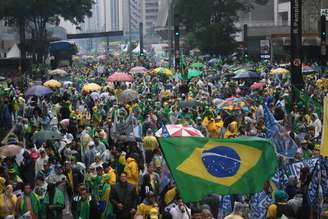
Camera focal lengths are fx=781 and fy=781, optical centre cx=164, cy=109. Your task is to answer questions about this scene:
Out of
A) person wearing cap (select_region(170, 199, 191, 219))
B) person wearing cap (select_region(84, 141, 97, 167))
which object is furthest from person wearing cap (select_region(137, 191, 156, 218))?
person wearing cap (select_region(84, 141, 97, 167))

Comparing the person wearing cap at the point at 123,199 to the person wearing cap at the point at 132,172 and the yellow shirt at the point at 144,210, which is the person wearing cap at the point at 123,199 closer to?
the person wearing cap at the point at 132,172

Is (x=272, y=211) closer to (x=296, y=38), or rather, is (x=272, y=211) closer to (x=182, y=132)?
(x=182, y=132)

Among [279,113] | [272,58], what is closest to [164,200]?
[279,113]

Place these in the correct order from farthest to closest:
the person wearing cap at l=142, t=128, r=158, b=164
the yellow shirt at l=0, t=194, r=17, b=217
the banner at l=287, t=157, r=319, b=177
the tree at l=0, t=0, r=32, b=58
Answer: the tree at l=0, t=0, r=32, b=58, the person wearing cap at l=142, t=128, r=158, b=164, the yellow shirt at l=0, t=194, r=17, b=217, the banner at l=287, t=157, r=319, b=177

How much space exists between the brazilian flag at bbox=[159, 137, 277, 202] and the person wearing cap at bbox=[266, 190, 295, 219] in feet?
2.08

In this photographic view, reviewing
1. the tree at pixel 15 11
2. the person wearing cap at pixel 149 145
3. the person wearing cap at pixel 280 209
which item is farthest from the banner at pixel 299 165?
the tree at pixel 15 11

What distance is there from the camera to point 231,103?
19172mm

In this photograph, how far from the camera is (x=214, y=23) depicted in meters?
59.7

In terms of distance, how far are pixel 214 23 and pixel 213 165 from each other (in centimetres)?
5186

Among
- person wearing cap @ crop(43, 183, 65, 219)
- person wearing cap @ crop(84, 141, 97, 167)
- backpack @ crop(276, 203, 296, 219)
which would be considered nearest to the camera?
backpack @ crop(276, 203, 296, 219)

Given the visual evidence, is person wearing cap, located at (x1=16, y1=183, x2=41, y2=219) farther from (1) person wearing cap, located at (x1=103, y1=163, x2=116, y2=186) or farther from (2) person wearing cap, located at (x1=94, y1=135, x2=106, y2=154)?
(2) person wearing cap, located at (x1=94, y1=135, x2=106, y2=154)

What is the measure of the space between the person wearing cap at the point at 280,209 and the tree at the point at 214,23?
4974 cm

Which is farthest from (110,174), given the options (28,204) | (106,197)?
(28,204)

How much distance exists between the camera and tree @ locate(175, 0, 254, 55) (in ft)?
195
